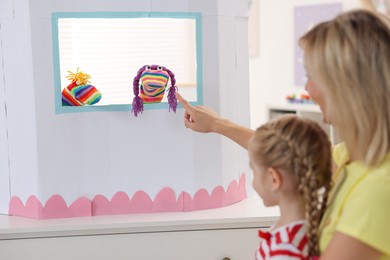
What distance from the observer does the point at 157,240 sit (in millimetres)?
1785

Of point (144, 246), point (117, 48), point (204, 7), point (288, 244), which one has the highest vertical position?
point (204, 7)

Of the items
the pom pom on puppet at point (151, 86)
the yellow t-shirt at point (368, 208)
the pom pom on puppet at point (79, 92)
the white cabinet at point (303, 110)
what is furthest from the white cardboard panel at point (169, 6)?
the white cabinet at point (303, 110)

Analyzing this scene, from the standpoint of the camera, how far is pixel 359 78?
979 mm

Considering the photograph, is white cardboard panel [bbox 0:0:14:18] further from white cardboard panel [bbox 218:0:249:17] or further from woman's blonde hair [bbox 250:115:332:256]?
woman's blonde hair [bbox 250:115:332:256]

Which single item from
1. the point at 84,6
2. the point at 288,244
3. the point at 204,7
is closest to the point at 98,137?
the point at 84,6

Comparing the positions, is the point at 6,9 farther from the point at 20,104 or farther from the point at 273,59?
the point at 273,59

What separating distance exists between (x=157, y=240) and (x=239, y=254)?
228 mm

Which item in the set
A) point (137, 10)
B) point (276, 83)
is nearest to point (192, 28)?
point (137, 10)

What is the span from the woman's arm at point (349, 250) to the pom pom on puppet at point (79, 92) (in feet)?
3.20

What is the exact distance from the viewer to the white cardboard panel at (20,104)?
1799 millimetres

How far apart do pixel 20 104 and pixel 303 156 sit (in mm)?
1000

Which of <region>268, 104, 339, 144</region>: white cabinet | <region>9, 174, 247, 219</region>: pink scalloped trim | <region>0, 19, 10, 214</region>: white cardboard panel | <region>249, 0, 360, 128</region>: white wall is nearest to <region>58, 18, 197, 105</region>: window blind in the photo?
<region>0, 19, 10, 214</region>: white cardboard panel

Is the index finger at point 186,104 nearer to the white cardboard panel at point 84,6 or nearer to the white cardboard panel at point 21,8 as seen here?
the white cardboard panel at point 84,6

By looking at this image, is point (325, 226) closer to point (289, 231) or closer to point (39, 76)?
point (289, 231)
